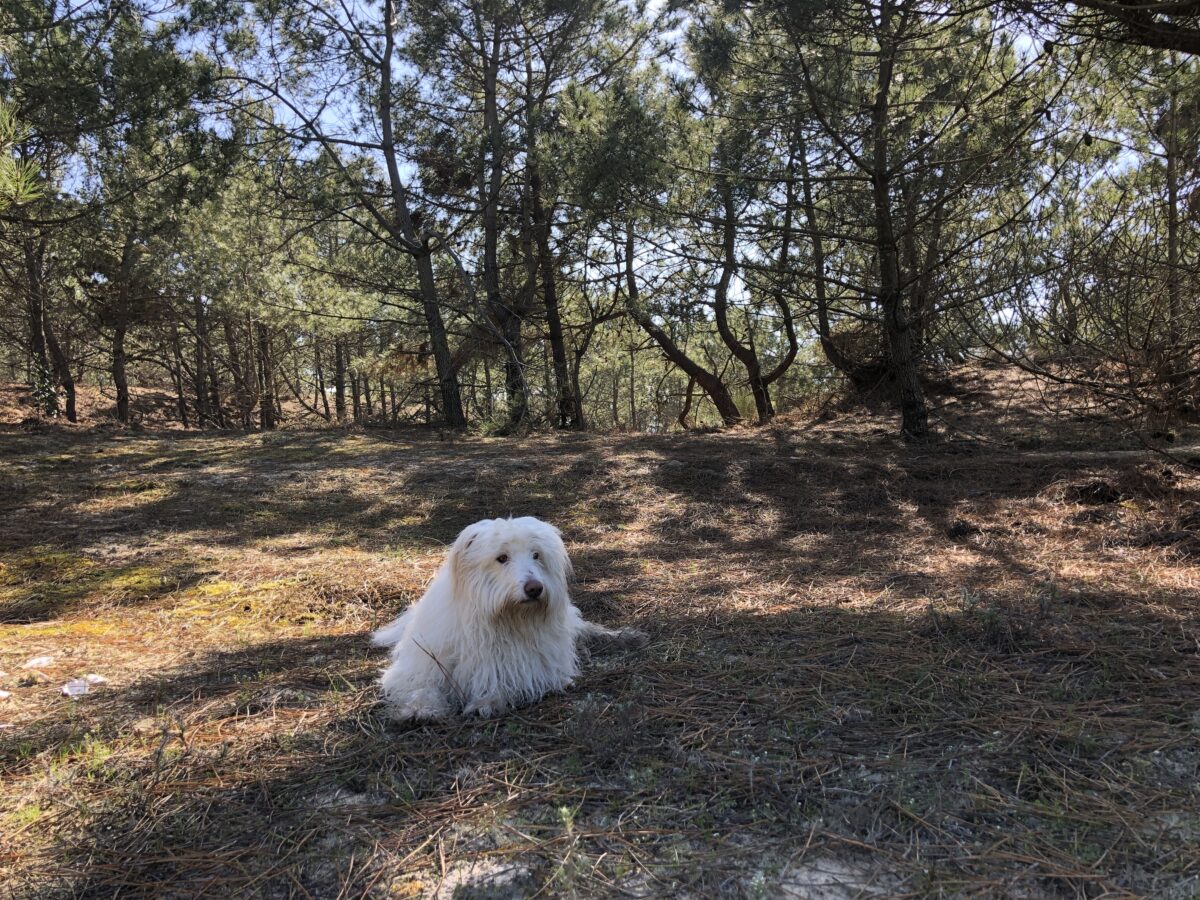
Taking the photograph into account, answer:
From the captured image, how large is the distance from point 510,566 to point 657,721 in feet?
2.79

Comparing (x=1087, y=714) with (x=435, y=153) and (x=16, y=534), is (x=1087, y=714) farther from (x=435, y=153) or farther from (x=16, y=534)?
(x=435, y=153)

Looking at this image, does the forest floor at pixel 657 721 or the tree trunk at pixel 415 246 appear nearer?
the forest floor at pixel 657 721

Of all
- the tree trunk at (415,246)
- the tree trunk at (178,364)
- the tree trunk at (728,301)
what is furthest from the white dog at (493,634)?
the tree trunk at (178,364)

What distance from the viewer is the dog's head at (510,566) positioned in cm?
279

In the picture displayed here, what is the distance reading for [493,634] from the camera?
9.44 feet

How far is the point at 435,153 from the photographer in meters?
13.0

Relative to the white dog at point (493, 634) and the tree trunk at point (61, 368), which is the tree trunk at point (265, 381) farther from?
the white dog at point (493, 634)

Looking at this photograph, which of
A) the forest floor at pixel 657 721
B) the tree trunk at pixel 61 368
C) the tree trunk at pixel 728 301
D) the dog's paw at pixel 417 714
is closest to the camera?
the forest floor at pixel 657 721

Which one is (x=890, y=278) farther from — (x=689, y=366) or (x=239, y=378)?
(x=239, y=378)

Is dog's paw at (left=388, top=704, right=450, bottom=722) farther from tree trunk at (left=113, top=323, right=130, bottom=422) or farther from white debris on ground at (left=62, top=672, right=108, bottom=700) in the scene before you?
tree trunk at (left=113, top=323, right=130, bottom=422)

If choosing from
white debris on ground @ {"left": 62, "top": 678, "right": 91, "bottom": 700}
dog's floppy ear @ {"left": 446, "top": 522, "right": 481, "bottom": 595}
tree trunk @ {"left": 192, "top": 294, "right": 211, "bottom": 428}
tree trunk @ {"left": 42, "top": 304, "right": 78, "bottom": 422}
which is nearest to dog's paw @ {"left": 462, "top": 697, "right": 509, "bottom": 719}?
dog's floppy ear @ {"left": 446, "top": 522, "right": 481, "bottom": 595}

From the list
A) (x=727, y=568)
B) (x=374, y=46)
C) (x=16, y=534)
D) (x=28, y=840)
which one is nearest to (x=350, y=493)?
(x=16, y=534)

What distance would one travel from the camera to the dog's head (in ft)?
9.14

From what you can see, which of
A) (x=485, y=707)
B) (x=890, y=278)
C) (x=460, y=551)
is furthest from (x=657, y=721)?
(x=890, y=278)
